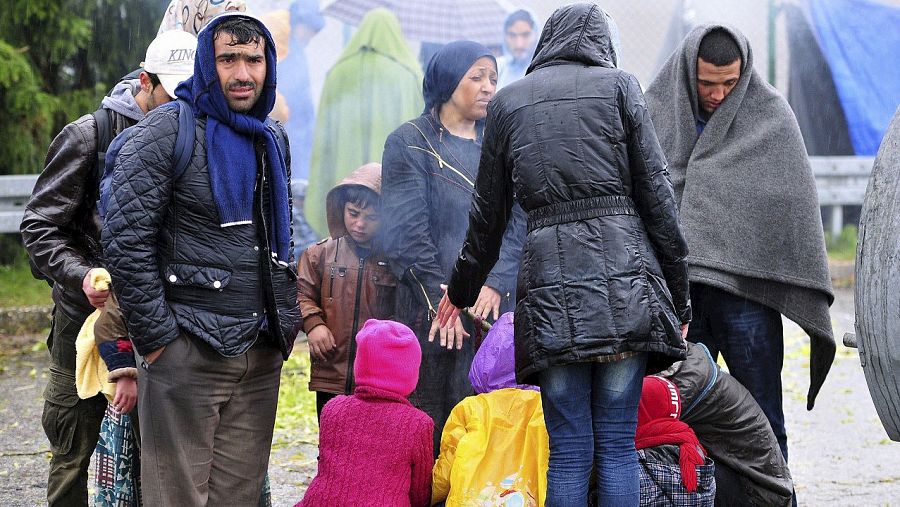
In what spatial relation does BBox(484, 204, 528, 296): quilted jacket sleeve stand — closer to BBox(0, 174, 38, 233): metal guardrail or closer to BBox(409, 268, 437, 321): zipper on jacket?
BBox(409, 268, 437, 321): zipper on jacket

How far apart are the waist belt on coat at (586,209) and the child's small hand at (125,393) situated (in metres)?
1.49

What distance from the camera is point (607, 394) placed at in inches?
132

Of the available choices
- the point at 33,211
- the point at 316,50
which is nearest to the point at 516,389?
the point at 33,211

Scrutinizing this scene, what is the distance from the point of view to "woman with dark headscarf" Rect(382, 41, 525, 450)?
4.48 m

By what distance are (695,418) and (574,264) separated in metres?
1.09

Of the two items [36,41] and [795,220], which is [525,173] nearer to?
[795,220]

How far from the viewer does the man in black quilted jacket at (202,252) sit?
323cm

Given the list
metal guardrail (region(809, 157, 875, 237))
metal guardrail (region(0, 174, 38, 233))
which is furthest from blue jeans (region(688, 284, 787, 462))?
metal guardrail (region(809, 157, 875, 237))

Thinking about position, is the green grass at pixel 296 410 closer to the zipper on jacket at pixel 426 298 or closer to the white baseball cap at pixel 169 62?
the zipper on jacket at pixel 426 298

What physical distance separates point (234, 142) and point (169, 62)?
1.95 feet

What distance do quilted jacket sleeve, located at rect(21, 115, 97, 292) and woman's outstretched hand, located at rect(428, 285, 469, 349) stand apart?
4.18 ft

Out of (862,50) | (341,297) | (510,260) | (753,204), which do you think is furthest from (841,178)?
(341,297)

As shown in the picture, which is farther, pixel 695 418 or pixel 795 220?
pixel 795 220

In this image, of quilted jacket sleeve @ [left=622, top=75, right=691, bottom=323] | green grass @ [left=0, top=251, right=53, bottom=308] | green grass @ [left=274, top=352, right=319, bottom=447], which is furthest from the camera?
green grass @ [left=0, top=251, right=53, bottom=308]
